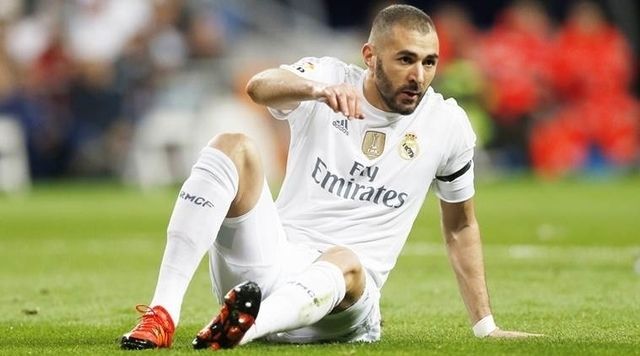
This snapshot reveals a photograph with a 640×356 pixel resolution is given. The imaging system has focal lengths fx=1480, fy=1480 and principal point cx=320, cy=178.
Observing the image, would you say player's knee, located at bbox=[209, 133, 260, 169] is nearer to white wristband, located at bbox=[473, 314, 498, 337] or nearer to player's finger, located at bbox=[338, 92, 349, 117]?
player's finger, located at bbox=[338, 92, 349, 117]

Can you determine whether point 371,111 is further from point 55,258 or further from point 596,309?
point 55,258

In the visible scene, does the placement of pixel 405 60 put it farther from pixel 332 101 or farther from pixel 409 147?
pixel 332 101

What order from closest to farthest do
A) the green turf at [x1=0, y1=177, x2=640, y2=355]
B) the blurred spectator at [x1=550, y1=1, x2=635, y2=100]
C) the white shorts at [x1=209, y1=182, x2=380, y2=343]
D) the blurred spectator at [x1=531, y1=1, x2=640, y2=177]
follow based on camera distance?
the white shorts at [x1=209, y1=182, x2=380, y2=343] < the green turf at [x1=0, y1=177, x2=640, y2=355] < the blurred spectator at [x1=531, y1=1, x2=640, y2=177] < the blurred spectator at [x1=550, y1=1, x2=635, y2=100]

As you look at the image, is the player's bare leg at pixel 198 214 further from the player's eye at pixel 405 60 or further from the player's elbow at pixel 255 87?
the player's eye at pixel 405 60

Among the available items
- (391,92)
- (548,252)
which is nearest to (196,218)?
(391,92)

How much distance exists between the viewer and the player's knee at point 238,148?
5969mm

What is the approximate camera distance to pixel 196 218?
5.94m

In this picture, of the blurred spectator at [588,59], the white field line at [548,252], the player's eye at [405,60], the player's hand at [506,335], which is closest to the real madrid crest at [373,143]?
the player's eye at [405,60]

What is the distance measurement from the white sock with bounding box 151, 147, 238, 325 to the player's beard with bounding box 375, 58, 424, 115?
788mm

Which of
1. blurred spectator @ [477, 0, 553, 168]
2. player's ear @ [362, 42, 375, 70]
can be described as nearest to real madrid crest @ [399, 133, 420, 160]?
player's ear @ [362, 42, 375, 70]

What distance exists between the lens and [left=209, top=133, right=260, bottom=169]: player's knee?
235 inches

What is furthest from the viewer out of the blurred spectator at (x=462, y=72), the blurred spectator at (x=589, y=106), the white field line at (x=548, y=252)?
the blurred spectator at (x=589, y=106)

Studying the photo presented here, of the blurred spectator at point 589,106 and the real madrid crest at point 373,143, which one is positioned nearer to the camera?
the real madrid crest at point 373,143

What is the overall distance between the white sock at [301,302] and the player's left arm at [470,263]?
0.81 meters
